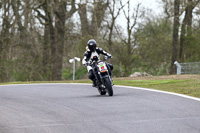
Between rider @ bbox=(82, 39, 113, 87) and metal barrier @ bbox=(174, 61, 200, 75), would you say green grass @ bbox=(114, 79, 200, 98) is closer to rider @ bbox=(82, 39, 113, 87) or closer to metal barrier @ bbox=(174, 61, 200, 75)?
rider @ bbox=(82, 39, 113, 87)

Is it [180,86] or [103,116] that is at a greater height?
[180,86]

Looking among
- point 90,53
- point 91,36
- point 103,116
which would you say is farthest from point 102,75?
point 91,36

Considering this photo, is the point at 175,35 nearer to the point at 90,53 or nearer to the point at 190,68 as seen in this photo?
the point at 190,68

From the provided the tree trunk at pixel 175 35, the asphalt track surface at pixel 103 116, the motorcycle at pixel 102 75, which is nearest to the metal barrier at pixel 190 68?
the tree trunk at pixel 175 35

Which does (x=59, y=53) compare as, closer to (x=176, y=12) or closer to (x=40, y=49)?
(x=40, y=49)

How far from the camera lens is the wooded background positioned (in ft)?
107

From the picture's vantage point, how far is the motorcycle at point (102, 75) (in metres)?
12.2

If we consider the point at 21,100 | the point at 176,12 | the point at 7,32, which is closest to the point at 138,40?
the point at 176,12

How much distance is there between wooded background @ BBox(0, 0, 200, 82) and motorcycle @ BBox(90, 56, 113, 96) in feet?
63.2

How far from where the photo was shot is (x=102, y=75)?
12.4m

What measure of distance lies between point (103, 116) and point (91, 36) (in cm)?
2456

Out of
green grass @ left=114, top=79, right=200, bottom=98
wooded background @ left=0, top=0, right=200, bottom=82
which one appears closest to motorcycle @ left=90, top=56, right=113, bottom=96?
green grass @ left=114, top=79, right=200, bottom=98

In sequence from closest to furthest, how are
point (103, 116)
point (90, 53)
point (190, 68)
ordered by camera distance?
point (103, 116) → point (90, 53) → point (190, 68)

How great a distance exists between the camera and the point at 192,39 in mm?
32906
